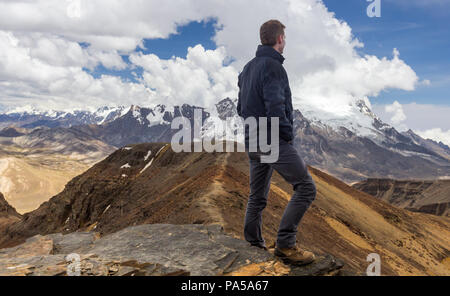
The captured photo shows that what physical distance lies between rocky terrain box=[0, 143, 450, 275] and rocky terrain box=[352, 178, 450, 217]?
45005mm

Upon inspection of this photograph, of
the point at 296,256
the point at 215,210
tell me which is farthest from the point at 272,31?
the point at 215,210

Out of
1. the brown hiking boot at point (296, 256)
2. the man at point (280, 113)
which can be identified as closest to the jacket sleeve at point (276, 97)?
the man at point (280, 113)

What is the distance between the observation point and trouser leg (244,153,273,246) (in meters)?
5.48

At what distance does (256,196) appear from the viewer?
568cm

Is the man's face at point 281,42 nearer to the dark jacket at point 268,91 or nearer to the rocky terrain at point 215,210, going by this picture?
the dark jacket at point 268,91

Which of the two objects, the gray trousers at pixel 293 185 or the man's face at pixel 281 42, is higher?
the man's face at pixel 281 42

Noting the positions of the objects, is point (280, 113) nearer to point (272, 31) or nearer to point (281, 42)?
point (281, 42)

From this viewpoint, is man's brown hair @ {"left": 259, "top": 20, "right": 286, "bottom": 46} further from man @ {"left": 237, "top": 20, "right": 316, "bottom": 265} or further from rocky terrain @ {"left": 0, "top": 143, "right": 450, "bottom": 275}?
rocky terrain @ {"left": 0, "top": 143, "right": 450, "bottom": 275}

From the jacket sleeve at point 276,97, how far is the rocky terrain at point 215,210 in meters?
4.51

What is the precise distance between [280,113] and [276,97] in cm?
24

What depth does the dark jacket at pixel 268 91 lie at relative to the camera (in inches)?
188

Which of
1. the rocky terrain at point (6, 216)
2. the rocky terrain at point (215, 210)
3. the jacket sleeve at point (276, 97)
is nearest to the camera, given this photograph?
the jacket sleeve at point (276, 97)
